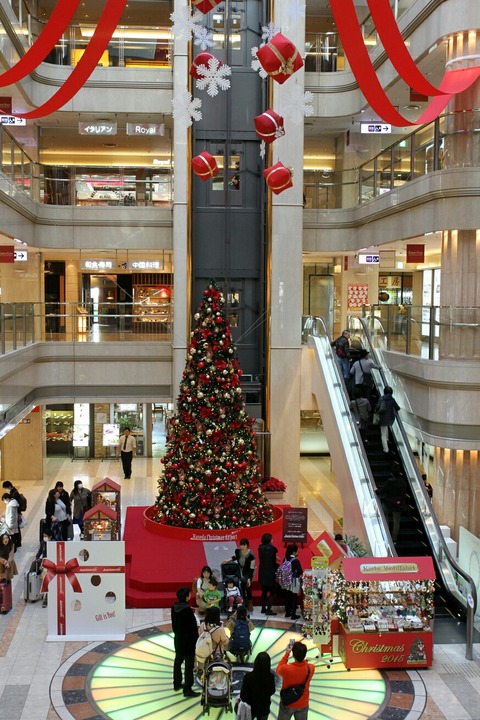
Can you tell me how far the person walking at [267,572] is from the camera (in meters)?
12.1

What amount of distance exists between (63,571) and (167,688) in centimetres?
219

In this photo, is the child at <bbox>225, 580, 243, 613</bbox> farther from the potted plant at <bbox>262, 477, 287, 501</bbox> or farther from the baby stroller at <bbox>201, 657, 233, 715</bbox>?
the potted plant at <bbox>262, 477, 287, 501</bbox>

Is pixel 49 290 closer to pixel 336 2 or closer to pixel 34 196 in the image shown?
pixel 34 196

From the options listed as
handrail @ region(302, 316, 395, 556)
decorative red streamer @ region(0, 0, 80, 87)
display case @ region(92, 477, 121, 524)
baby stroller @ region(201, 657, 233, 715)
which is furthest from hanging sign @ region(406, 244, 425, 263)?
decorative red streamer @ region(0, 0, 80, 87)

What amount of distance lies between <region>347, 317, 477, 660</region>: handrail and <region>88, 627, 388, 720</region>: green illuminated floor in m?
1.57

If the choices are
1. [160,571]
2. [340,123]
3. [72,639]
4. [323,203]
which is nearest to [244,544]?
[160,571]

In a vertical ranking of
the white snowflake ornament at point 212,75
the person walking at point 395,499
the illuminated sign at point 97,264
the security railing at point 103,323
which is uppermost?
the white snowflake ornament at point 212,75

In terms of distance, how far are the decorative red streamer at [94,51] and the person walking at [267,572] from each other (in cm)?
656

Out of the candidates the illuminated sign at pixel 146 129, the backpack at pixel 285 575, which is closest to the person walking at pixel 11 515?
the backpack at pixel 285 575

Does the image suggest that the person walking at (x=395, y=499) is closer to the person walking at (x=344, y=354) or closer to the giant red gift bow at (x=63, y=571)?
the person walking at (x=344, y=354)

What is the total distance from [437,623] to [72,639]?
493 cm

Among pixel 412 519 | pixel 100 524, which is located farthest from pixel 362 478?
pixel 100 524

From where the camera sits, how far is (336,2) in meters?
6.93

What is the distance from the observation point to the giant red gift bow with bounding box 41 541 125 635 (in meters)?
11.2
